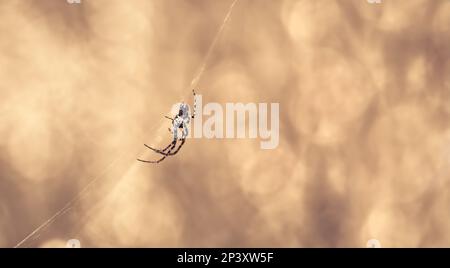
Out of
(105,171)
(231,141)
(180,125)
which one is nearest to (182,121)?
(180,125)

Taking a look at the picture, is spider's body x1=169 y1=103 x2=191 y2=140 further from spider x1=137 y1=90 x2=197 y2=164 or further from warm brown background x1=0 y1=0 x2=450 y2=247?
warm brown background x1=0 y1=0 x2=450 y2=247

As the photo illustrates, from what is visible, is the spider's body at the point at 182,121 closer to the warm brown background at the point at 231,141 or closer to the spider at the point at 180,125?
the spider at the point at 180,125

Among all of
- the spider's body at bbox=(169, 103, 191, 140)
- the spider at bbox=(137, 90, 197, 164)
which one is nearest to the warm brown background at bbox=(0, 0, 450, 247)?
the spider at bbox=(137, 90, 197, 164)

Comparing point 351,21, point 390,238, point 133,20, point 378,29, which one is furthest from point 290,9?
point 390,238

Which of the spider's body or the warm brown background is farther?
the spider's body

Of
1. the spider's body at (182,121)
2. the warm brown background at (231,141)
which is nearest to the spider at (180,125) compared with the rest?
the spider's body at (182,121)

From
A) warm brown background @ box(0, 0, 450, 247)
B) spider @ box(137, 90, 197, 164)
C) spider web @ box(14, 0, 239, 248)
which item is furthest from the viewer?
spider @ box(137, 90, 197, 164)

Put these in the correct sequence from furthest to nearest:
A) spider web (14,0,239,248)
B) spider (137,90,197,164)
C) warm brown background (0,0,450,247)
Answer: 1. spider (137,90,197,164)
2. warm brown background (0,0,450,247)
3. spider web (14,0,239,248)

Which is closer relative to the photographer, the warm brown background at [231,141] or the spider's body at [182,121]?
the warm brown background at [231,141]

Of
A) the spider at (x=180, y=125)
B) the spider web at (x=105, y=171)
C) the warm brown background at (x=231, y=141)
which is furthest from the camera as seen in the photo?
the spider at (x=180, y=125)
